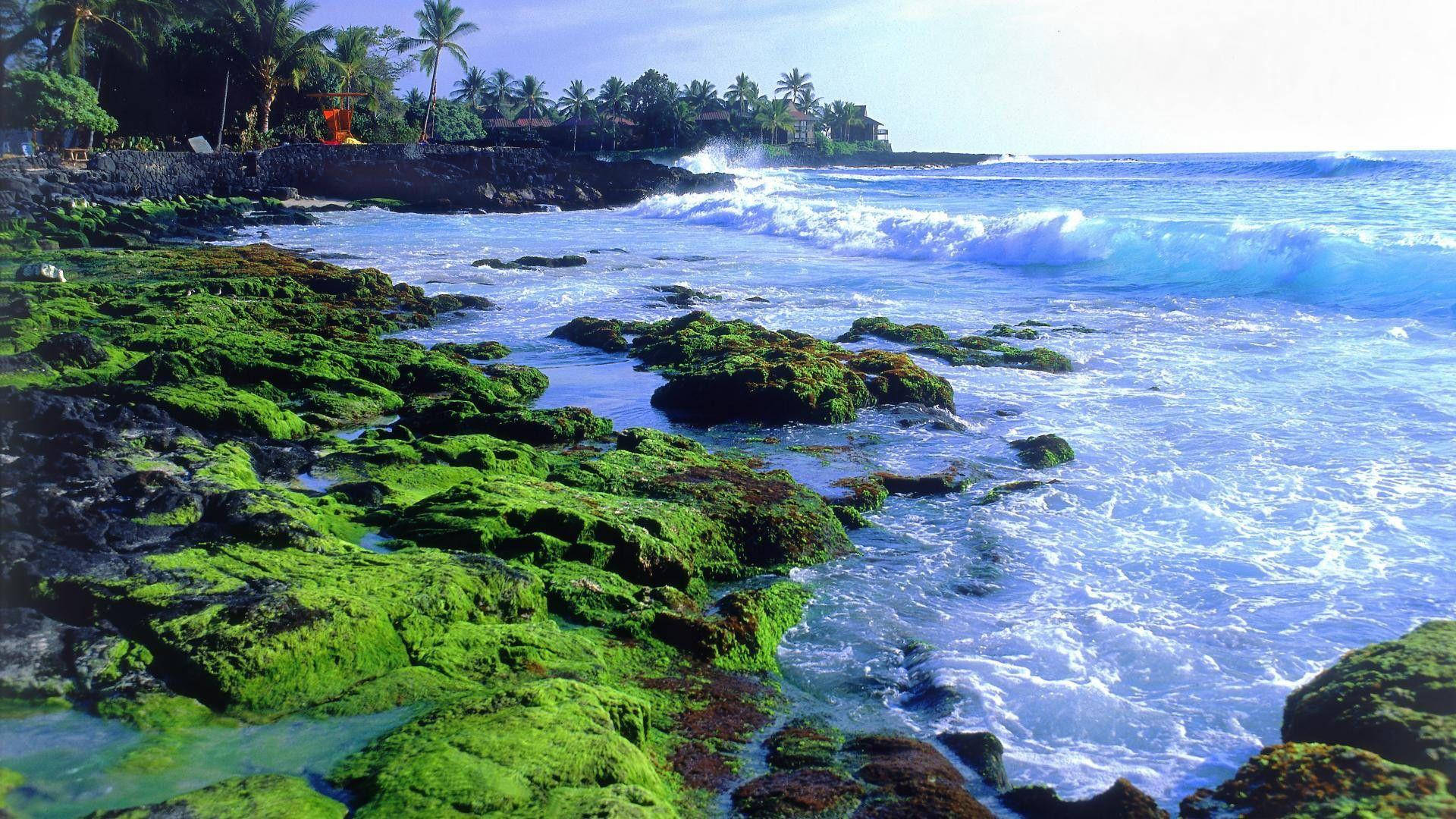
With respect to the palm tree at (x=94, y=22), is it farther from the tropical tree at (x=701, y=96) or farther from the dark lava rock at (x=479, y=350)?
the tropical tree at (x=701, y=96)

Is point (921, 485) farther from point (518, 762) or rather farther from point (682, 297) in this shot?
point (682, 297)

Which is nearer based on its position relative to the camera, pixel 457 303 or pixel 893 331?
pixel 893 331

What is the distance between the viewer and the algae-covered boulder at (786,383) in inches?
420

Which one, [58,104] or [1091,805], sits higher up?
[58,104]

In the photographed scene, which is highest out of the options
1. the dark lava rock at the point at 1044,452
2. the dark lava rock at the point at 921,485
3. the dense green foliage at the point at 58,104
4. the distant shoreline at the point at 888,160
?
the distant shoreline at the point at 888,160

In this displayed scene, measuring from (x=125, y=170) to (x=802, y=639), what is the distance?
38225 mm

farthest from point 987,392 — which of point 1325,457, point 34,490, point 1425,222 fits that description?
point 1425,222

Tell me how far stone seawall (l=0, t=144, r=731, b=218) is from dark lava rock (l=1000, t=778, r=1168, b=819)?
96.9 ft

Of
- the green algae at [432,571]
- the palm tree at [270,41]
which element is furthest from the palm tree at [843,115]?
the green algae at [432,571]

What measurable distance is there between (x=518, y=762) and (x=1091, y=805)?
2312mm

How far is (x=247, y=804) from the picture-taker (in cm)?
334

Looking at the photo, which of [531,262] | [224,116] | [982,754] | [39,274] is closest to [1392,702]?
[982,754]

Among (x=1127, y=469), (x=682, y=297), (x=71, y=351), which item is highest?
(x=682, y=297)

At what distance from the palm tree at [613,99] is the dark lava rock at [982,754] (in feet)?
294
